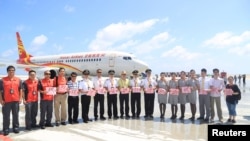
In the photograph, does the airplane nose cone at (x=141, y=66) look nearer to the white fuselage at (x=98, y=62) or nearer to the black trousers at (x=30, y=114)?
the white fuselage at (x=98, y=62)

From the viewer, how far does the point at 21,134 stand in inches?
315

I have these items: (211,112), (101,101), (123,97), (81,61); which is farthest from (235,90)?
(81,61)

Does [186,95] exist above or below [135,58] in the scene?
below

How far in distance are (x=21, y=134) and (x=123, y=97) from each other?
13.2ft

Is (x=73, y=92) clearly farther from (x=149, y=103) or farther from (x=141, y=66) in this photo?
(x=141, y=66)

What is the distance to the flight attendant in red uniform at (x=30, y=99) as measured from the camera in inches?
341

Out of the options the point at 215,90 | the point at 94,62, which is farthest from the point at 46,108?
the point at 94,62

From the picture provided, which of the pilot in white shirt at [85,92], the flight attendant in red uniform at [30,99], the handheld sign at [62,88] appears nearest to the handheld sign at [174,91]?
the pilot in white shirt at [85,92]

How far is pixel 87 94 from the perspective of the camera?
1006cm

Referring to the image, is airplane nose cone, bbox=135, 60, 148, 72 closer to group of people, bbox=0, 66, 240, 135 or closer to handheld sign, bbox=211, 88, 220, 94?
group of people, bbox=0, 66, 240, 135

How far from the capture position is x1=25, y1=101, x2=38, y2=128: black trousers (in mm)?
8609

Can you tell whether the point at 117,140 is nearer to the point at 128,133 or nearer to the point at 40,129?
the point at 128,133

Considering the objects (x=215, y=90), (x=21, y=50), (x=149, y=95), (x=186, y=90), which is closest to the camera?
(x=215, y=90)

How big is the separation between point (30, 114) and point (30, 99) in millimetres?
477
